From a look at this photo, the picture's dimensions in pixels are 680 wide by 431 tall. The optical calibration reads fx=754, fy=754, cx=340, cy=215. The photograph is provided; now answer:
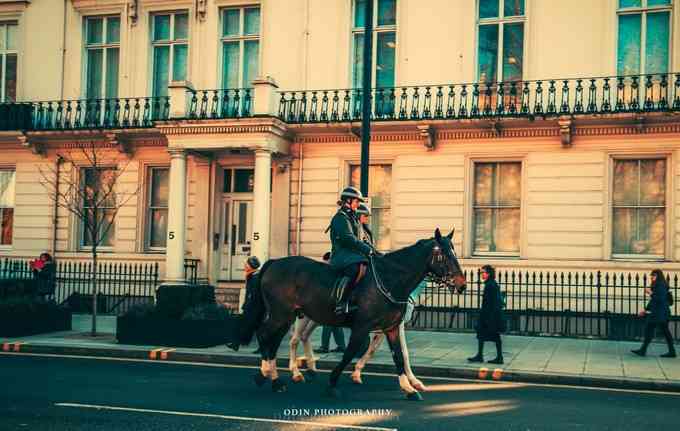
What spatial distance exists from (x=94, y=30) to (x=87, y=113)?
2962 millimetres

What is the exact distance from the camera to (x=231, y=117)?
2038 cm

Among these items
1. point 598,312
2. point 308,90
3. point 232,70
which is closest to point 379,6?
point 308,90

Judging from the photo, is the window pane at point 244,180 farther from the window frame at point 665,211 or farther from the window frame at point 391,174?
the window frame at point 665,211

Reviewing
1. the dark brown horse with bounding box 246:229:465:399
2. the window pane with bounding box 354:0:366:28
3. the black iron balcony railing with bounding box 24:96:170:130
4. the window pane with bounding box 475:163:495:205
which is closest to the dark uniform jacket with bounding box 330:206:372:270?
the dark brown horse with bounding box 246:229:465:399

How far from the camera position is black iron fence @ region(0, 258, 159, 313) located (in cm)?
2208

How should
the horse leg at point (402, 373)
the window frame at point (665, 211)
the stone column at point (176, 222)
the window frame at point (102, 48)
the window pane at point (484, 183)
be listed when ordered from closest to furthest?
1. the horse leg at point (402, 373)
2. the window frame at point (665, 211)
3. the window pane at point (484, 183)
4. the stone column at point (176, 222)
5. the window frame at point (102, 48)

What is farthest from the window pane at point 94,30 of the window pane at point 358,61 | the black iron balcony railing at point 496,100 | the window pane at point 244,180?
the window pane at point 358,61

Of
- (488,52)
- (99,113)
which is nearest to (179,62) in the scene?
(99,113)

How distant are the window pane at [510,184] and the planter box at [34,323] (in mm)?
11504

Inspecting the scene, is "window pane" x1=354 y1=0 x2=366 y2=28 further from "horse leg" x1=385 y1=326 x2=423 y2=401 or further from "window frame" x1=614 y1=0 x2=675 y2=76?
"horse leg" x1=385 y1=326 x2=423 y2=401

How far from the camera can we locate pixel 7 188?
24.9m

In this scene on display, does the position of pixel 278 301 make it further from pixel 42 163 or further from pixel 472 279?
pixel 42 163

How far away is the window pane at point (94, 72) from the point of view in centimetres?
2434

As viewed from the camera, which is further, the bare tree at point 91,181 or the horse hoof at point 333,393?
the bare tree at point 91,181
